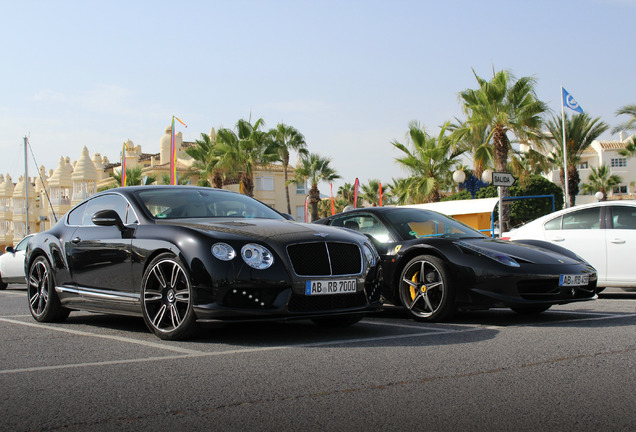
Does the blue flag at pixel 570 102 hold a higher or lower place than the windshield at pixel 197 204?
higher

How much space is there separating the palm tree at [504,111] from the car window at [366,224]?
22457 millimetres

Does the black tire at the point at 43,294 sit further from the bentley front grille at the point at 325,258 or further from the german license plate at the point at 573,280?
the german license plate at the point at 573,280

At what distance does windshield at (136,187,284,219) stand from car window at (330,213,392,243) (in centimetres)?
126

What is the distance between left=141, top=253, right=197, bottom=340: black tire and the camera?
581 cm

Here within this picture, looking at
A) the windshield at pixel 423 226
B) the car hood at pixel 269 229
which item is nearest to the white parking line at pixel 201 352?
the car hood at pixel 269 229

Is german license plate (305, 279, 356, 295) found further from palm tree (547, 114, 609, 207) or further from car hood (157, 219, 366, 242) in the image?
palm tree (547, 114, 609, 207)

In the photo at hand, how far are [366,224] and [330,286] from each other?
2570 millimetres

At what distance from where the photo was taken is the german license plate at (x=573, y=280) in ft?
23.1

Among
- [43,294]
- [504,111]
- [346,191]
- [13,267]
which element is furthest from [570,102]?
[346,191]

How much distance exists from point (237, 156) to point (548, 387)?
128ft

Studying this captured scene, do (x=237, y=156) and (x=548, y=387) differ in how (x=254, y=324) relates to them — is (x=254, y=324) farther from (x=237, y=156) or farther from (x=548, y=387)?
(x=237, y=156)

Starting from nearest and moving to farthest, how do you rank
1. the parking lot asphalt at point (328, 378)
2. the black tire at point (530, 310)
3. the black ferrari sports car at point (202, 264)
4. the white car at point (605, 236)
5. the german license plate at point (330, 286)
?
1. the parking lot asphalt at point (328, 378)
2. the black ferrari sports car at point (202, 264)
3. the german license plate at point (330, 286)
4. the black tire at point (530, 310)
5. the white car at point (605, 236)

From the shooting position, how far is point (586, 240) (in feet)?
33.4

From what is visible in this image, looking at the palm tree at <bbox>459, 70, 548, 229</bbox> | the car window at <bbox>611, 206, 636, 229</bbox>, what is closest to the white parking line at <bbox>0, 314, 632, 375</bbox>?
the car window at <bbox>611, 206, 636, 229</bbox>
